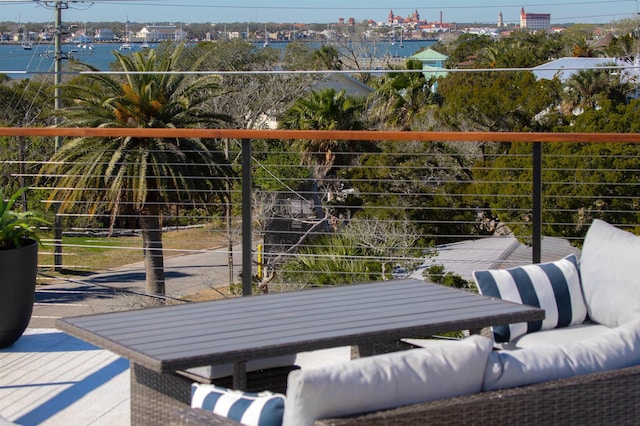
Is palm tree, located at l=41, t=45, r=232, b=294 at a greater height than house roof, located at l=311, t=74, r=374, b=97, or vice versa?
house roof, located at l=311, t=74, r=374, b=97

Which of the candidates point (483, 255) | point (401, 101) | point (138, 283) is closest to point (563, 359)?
point (483, 255)

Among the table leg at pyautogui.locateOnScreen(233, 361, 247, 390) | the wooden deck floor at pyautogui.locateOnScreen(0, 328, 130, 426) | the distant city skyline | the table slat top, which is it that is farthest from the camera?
the distant city skyline

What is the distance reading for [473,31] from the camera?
2697 inches

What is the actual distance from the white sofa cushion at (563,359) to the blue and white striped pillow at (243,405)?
46cm

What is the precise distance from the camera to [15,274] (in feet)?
12.4

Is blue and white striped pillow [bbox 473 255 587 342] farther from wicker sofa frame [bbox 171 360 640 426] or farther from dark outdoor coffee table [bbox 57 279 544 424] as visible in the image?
wicker sofa frame [bbox 171 360 640 426]

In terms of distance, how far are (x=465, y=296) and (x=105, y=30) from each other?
5315cm

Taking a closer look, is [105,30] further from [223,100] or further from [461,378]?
[461,378]

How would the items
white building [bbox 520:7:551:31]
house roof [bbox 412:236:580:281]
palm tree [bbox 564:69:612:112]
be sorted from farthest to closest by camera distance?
white building [bbox 520:7:551:31]
palm tree [bbox 564:69:612:112]
house roof [bbox 412:236:580:281]

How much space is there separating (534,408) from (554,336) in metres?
1.21

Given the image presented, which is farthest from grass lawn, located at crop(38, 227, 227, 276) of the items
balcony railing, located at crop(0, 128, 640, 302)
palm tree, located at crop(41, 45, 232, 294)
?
palm tree, located at crop(41, 45, 232, 294)

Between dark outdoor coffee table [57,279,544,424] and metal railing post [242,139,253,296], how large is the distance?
1.25 metres

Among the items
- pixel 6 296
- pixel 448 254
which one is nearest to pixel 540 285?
pixel 6 296

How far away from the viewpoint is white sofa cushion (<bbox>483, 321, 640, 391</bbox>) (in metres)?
1.91
